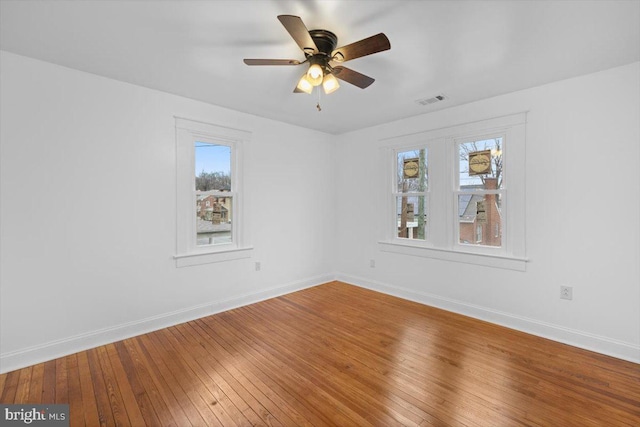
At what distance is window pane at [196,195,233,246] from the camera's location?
354 centimetres

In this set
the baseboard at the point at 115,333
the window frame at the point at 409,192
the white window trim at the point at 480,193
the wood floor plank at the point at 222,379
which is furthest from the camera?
the window frame at the point at 409,192

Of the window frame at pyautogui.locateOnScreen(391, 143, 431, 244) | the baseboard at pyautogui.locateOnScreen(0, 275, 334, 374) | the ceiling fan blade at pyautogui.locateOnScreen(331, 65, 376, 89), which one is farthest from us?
the window frame at pyautogui.locateOnScreen(391, 143, 431, 244)

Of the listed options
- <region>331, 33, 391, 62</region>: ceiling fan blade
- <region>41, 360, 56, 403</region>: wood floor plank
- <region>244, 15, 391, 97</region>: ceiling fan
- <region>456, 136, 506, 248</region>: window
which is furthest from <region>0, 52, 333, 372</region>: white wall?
<region>456, 136, 506, 248</region>: window

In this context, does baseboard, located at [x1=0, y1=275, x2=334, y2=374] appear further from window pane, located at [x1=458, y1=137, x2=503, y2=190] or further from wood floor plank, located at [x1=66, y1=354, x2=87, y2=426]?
window pane, located at [x1=458, y1=137, x2=503, y2=190]

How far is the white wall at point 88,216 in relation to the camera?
2.37 m

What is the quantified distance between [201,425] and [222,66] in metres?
2.79

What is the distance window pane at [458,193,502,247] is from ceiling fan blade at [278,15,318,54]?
2.69m

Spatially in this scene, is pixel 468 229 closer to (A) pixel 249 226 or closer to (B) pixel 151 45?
(A) pixel 249 226

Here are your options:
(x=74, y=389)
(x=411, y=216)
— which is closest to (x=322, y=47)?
(x=411, y=216)

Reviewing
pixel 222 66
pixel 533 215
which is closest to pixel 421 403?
pixel 533 215

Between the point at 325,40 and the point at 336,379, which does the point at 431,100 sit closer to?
the point at 325,40

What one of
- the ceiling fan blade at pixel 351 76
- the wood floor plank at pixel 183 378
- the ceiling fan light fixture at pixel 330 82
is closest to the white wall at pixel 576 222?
the ceiling fan blade at pixel 351 76

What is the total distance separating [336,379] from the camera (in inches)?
87.2

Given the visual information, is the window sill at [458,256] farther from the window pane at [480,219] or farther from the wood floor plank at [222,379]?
the wood floor plank at [222,379]
